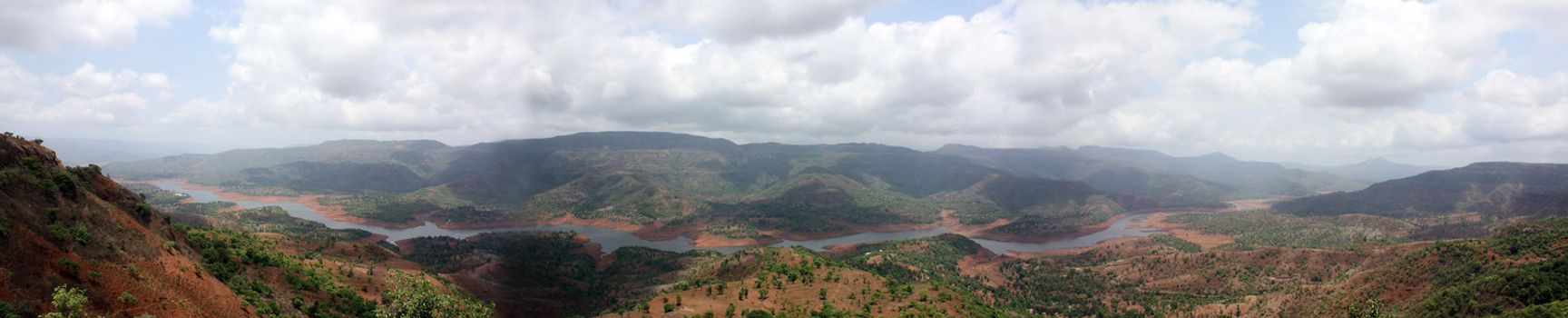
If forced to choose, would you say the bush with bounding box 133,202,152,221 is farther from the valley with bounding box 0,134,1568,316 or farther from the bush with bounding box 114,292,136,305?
the bush with bounding box 114,292,136,305

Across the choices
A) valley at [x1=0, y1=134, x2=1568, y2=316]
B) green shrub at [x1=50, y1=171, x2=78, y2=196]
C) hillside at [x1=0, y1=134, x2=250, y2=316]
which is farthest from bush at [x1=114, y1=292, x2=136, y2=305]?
green shrub at [x1=50, y1=171, x2=78, y2=196]

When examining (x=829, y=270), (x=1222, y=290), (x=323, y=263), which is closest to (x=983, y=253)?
(x=1222, y=290)

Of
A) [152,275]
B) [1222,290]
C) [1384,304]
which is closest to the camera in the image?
[152,275]

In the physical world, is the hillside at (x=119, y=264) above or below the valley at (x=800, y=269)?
above

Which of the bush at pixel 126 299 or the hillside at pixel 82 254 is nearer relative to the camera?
the hillside at pixel 82 254

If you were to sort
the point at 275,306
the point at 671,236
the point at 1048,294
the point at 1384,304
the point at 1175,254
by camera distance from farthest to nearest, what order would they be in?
the point at 671,236, the point at 1175,254, the point at 1048,294, the point at 1384,304, the point at 275,306

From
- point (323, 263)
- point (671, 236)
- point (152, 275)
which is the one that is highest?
point (152, 275)

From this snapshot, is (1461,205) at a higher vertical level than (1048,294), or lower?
higher

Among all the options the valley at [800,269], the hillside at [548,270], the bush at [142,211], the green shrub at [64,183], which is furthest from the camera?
the hillside at [548,270]

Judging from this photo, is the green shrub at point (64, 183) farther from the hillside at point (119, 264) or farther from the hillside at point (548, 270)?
the hillside at point (548, 270)

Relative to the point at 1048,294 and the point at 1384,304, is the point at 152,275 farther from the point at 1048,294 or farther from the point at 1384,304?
the point at 1048,294

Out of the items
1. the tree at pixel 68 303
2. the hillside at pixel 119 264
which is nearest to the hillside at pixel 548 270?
the hillside at pixel 119 264
